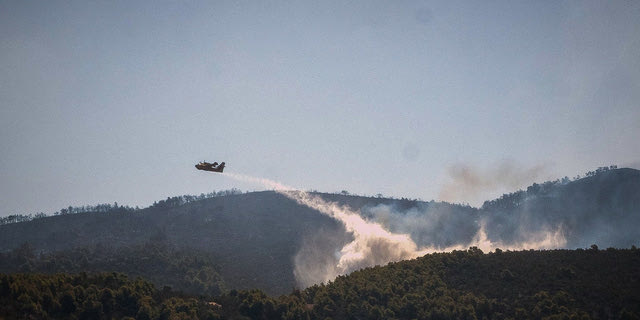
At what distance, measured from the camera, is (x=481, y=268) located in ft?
300

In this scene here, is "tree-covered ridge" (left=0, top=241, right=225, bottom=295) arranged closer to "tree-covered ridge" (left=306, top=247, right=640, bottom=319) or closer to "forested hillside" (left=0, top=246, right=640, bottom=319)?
"forested hillside" (left=0, top=246, right=640, bottom=319)

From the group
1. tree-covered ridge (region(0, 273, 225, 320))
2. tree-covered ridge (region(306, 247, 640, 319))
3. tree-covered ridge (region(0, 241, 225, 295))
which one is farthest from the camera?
tree-covered ridge (region(0, 241, 225, 295))

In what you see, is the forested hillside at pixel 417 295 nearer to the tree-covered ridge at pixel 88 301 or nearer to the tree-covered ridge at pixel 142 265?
the tree-covered ridge at pixel 88 301

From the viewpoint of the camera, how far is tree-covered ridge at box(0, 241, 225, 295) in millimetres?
152875

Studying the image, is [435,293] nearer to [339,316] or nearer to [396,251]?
[339,316]

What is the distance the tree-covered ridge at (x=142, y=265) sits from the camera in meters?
153

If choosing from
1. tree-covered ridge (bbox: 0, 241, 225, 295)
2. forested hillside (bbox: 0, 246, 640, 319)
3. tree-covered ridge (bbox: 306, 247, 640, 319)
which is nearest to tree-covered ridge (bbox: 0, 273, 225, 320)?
forested hillside (bbox: 0, 246, 640, 319)

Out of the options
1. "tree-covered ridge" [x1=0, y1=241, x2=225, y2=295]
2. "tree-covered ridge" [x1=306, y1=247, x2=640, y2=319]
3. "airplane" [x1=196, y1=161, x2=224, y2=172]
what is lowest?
"tree-covered ridge" [x1=306, y1=247, x2=640, y2=319]

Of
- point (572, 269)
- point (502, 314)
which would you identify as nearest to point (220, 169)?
Result: point (502, 314)

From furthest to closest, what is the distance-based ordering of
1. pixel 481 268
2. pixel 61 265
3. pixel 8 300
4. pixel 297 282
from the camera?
pixel 297 282, pixel 61 265, pixel 481 268, pixel 8 300

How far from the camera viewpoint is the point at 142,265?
16012 centimetres

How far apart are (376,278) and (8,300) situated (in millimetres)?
55981

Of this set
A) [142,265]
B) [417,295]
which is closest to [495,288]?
[417,295]

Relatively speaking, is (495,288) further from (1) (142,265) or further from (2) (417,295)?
(1) (142,265)
